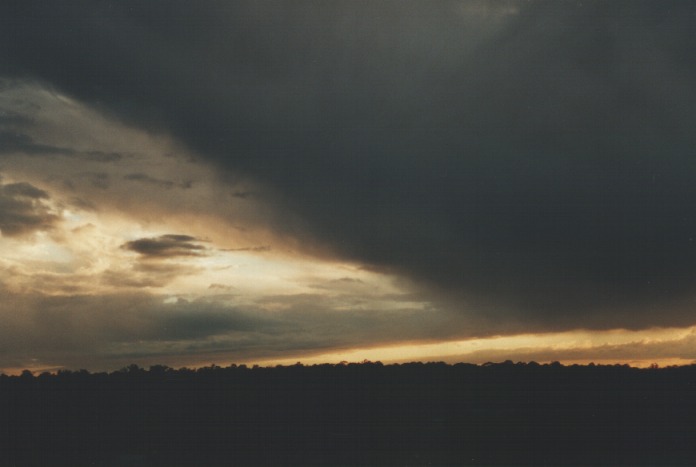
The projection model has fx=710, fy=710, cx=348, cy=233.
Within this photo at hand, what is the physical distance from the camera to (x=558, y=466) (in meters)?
84.7

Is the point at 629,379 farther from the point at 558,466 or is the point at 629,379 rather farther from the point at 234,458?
the point at 234,458

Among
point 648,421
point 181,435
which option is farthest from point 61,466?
point 648,421

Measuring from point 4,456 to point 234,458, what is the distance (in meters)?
31.6

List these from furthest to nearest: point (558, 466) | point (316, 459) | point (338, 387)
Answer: point (338, 387)
point (316, 459)
point (558, 466)

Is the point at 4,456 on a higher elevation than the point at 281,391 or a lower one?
lower

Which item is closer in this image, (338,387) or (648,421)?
(648,421)

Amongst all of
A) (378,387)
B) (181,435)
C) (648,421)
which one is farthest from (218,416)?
(648,421)

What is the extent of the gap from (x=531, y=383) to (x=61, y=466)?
6594cm

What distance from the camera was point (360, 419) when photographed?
9975cm

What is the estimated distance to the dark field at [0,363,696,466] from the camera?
298 ft

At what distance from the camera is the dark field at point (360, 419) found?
298ft

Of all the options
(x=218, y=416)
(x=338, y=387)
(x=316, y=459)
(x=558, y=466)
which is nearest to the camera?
(x=558, y=466)

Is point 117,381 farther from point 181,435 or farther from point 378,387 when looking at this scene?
point 378,387

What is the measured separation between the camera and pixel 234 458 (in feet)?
306
